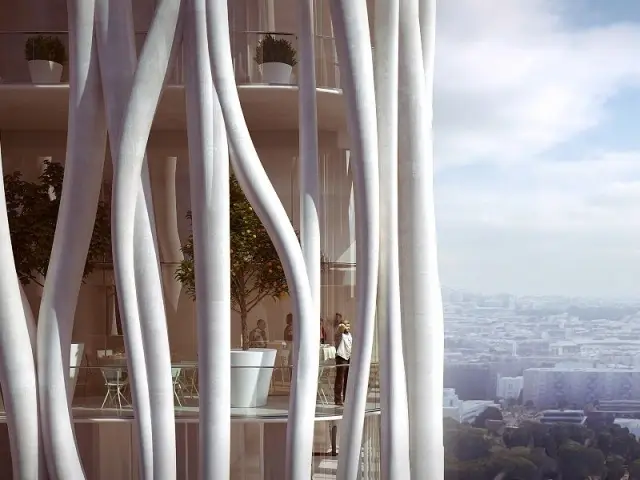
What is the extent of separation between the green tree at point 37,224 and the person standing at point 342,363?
2487 mm

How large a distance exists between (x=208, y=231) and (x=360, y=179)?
1.33 meters

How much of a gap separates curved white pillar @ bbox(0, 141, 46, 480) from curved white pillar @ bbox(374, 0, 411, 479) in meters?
2.90

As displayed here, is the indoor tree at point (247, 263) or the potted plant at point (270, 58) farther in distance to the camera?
the indoor tree at point (247, 263)

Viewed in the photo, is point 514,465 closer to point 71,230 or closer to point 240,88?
point 240,88

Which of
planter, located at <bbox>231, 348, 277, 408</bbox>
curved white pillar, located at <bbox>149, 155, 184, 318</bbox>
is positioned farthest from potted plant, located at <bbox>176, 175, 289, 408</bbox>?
curved white pillar, located at <bbox>149, 155, 184, 318</bbox>

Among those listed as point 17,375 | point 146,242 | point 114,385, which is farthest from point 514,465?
point 17,375

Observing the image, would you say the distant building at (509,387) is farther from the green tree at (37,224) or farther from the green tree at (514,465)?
the green tree at (37,224)

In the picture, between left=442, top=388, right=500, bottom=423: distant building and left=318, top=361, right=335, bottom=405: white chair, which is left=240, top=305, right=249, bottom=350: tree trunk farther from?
left=442, top=388, right=500, bottom=423: distant building

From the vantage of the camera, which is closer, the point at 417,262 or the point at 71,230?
the point at 71,230

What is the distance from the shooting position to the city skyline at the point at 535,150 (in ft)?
40.8

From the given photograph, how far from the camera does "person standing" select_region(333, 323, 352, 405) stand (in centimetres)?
999

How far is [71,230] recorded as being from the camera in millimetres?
9055

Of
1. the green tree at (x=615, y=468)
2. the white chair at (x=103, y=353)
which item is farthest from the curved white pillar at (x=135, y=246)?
the green tree at (x=615, y=468)

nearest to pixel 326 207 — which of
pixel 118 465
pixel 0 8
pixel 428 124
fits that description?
pixel 428 124
